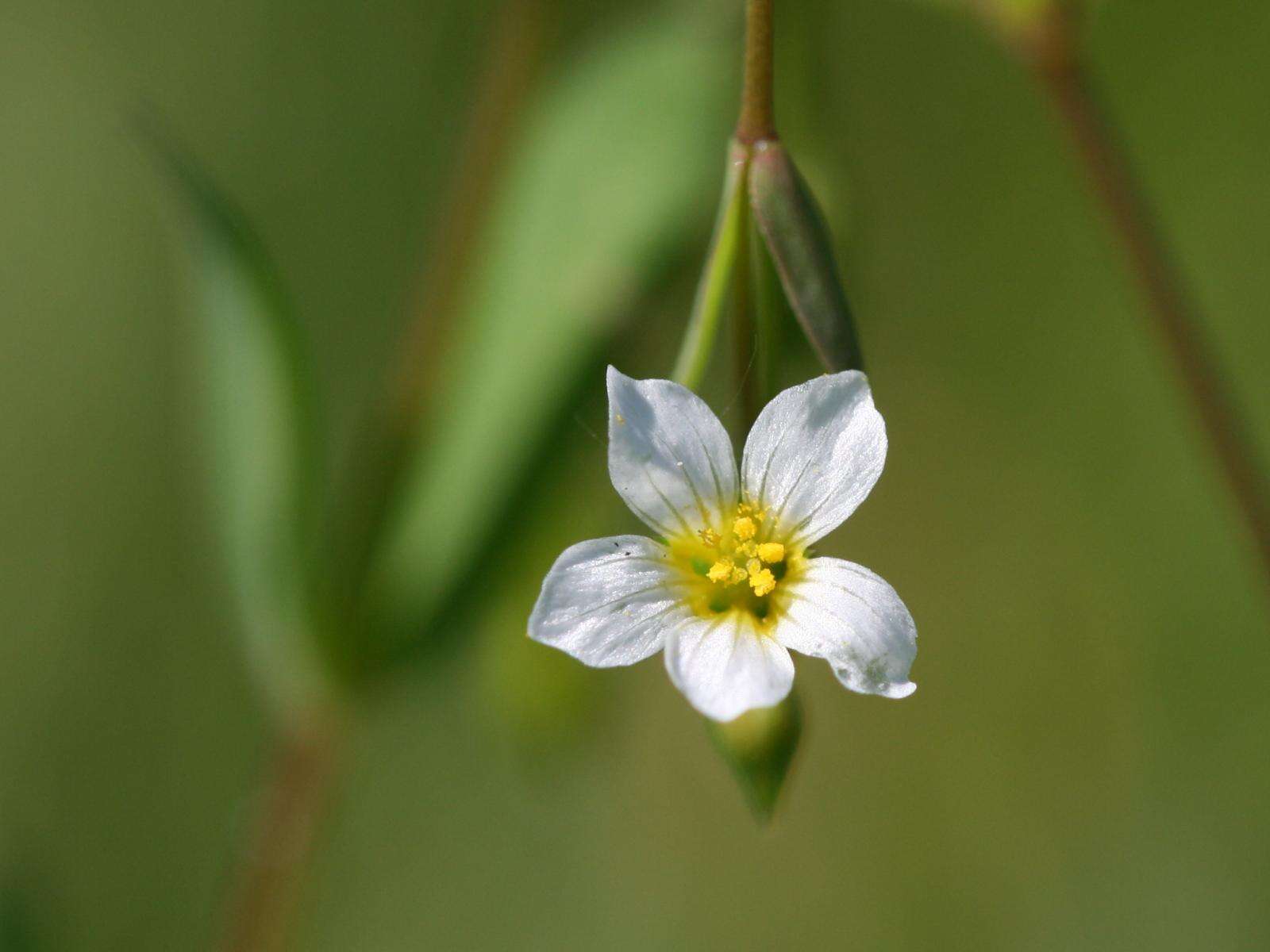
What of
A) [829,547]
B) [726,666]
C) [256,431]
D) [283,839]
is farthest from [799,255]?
[829,547]

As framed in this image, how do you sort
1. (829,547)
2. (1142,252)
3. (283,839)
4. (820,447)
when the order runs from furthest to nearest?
(829,547), (283,839), (1142,252), (820,447)

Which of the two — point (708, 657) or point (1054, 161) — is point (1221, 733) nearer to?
point (1054, 161)

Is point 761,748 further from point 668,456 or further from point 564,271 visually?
point 564,271

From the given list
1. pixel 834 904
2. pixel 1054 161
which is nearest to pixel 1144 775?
pixel 834 904

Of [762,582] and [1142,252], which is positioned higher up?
[1142,252]

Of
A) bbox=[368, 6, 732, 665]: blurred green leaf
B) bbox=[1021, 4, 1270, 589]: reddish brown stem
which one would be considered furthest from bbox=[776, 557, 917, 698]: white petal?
bbox=[368, 6, 732, 665]: blurred green leaf

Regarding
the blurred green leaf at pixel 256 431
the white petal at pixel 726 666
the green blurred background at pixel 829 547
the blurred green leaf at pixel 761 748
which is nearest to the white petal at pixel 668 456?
the white petal at pixel 726 666
